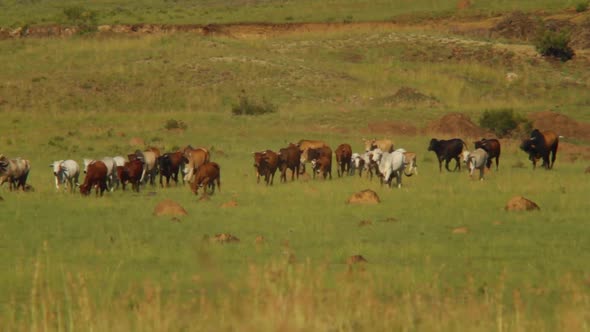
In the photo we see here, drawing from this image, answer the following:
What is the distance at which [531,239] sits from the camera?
55.2 feet

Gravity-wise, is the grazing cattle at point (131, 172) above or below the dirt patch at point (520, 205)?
below

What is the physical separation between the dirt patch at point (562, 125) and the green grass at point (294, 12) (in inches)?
1597

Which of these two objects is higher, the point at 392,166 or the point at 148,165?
the point at 392,166

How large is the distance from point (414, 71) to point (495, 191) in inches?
1480

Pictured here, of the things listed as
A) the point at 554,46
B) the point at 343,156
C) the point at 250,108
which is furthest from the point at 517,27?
the point at 343,156

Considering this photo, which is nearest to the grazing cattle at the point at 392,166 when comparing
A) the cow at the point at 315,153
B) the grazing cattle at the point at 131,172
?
the cow at the point at 315,153

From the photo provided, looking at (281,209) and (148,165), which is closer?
(281,209)

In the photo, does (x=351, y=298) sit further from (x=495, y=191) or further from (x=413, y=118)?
(x=413, y=118)

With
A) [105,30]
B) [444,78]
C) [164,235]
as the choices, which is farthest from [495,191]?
[105,30]

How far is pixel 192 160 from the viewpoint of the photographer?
27.8 m

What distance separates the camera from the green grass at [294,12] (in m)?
86.9

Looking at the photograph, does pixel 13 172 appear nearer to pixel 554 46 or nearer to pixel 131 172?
pixel 131 172

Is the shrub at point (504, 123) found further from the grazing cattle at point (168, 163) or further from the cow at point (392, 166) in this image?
the grazing cattle at point (168, 163)

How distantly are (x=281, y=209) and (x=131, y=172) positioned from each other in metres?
5.21
